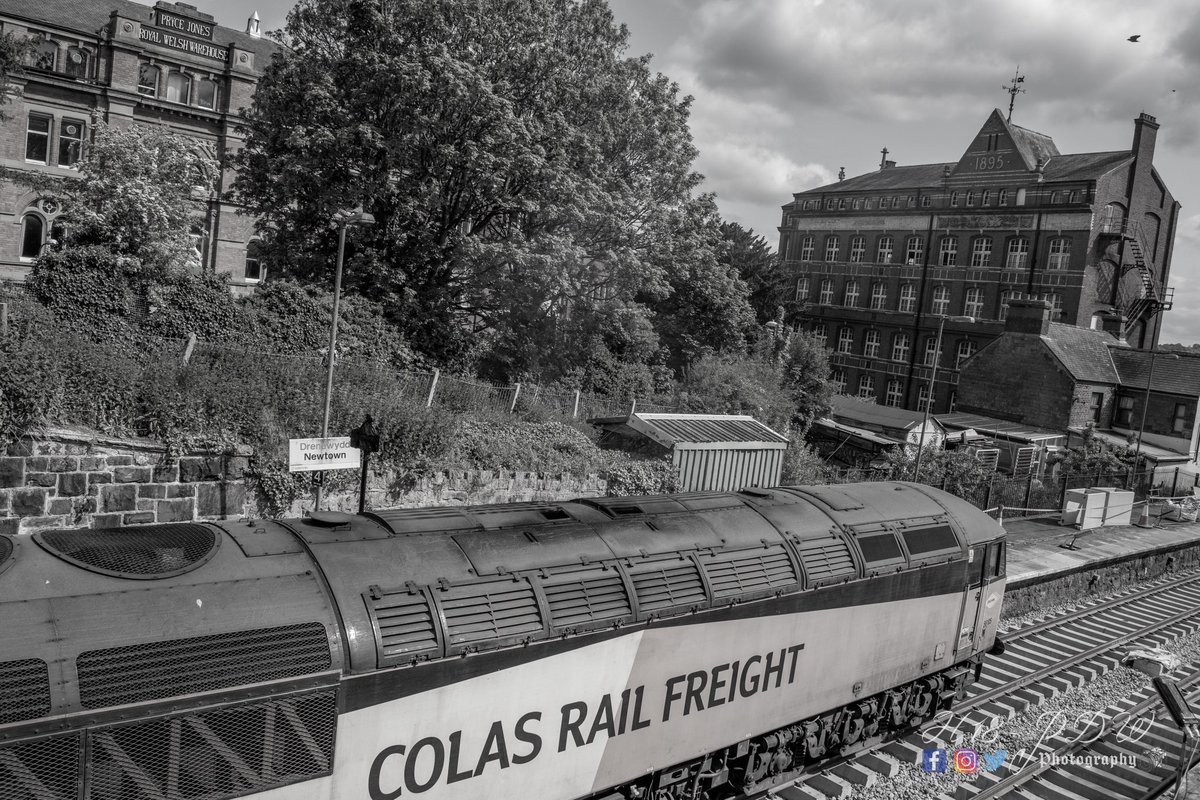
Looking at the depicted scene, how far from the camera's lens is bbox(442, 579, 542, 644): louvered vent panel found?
738cm

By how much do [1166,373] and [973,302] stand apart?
13.1 metres

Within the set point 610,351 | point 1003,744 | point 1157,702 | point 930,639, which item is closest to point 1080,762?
point 1003,744

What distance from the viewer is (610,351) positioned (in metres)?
30.2

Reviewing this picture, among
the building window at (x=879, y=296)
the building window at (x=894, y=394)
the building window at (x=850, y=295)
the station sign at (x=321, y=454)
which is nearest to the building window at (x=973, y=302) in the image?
the building window at (x=879, y=296)

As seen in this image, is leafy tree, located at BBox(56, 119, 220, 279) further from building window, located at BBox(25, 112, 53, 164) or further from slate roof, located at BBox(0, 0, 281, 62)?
building window, located at BBox(25, 112, 53, 164)

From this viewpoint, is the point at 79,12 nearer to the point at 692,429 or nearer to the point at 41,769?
the point at 692,429

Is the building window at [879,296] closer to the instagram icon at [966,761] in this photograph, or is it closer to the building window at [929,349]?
the building window at [929,349]

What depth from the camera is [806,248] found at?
61969 millimetres

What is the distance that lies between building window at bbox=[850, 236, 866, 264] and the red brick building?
3904 centimetres

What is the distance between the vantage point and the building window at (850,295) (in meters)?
58.7

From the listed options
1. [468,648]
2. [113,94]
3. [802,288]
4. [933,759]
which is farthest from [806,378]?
[113,94]

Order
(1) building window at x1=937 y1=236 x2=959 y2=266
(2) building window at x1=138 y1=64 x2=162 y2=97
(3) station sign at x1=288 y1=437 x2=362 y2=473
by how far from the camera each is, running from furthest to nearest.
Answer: (1) building window at x1=937 y1=236 x2=959 y2=266 → (2) building window at x1=138 y1=64 x2=162 y2=97 → (3) station sign at x1=288 y1=437 x2=362 y2=473

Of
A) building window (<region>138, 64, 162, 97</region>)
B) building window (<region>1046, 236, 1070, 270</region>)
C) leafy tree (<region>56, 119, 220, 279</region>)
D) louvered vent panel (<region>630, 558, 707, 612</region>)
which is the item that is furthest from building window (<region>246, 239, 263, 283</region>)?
building window (<region>1046, 236, 1070, 270</region>)

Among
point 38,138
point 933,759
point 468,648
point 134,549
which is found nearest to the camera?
point 134,549
